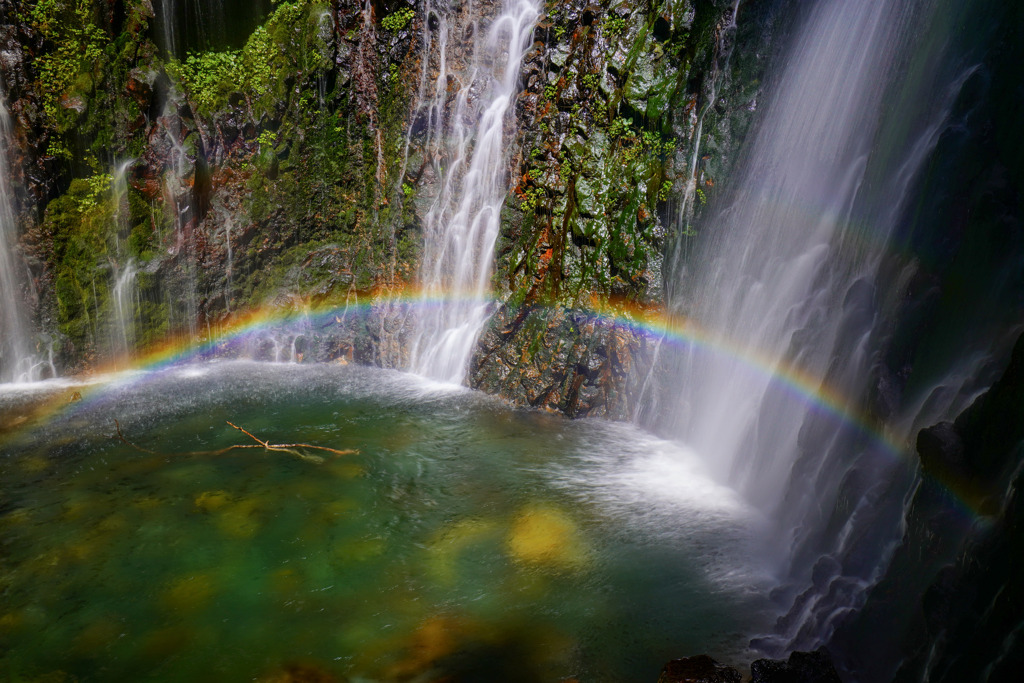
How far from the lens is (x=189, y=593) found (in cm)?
542

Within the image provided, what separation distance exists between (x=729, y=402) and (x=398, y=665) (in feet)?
16.9

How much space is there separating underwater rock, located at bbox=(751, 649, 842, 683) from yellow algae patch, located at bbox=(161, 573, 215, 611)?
4268mm

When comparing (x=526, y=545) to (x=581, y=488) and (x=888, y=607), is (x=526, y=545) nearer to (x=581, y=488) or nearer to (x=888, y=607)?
(x=581, y=488)

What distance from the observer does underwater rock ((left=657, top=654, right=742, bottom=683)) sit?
4.05 m

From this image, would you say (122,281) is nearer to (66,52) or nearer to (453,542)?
(66,52)

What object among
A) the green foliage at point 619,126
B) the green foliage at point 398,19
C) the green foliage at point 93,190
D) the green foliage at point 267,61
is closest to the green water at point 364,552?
the green foliage at point 93,190

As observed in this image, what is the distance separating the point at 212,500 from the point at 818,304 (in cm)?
659

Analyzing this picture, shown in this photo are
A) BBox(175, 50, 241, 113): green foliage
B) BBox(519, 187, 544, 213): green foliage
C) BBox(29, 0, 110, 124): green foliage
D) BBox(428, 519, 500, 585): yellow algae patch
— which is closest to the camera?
BBox(428, 519, 500, 585): yellow algae patch

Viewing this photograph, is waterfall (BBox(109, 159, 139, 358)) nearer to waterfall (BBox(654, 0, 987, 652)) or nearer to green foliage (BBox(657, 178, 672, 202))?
green foliage (BBox(657, 178, 672, 202))

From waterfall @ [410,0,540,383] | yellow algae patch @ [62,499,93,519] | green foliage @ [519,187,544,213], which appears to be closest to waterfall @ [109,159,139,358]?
waterfall @ [410,0,540,383]

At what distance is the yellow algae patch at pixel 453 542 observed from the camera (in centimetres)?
570

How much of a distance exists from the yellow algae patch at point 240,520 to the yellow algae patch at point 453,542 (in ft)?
6.09

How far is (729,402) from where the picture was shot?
8.00 m

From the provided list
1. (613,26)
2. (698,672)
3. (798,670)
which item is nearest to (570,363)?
(613,26)
